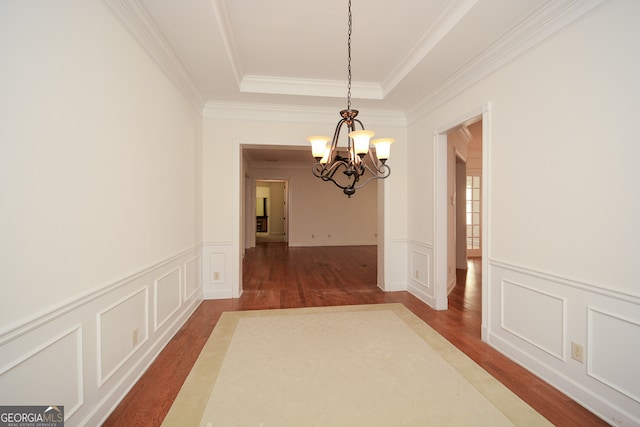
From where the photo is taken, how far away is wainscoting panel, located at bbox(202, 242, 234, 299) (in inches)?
163

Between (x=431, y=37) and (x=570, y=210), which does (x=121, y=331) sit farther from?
(x=431, y=37)

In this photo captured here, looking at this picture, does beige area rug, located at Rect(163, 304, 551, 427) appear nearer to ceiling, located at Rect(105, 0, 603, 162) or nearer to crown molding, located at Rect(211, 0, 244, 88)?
ceiling, located at Rect(105, 0, 603, 162)

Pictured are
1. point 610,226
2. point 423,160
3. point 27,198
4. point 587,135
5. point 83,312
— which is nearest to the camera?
point 27,198

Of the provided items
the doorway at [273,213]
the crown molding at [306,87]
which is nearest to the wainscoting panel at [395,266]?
the crown molding at [306,87]

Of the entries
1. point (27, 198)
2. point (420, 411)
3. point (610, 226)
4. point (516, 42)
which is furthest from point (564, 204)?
point (27, 198)

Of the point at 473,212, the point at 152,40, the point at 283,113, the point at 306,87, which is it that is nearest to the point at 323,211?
the point at 473,212

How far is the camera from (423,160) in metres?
4.05

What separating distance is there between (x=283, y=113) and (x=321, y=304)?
2813mm

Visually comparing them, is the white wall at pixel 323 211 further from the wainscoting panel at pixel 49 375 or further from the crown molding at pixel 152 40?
the wainscoting panel at pixel 49 375

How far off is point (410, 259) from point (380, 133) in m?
2.03

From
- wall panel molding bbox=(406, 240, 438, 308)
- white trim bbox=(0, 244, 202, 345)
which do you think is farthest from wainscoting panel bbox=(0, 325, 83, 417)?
wall panel molding bbox=(406, 240, 438, 308)

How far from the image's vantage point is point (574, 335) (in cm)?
200

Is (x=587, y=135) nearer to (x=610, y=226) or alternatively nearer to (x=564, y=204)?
(x=564, y=204)

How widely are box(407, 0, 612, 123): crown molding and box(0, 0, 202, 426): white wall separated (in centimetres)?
305
